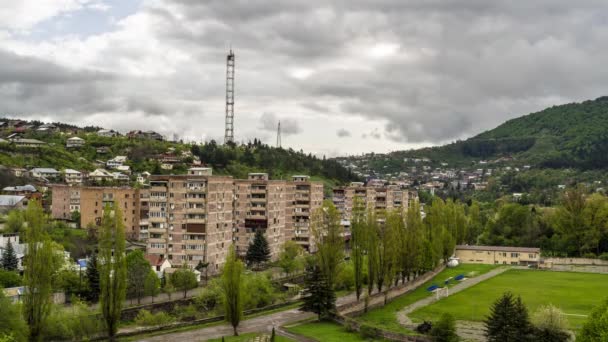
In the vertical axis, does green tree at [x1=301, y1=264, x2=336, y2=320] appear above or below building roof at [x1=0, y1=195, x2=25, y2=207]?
below

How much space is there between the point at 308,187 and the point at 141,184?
1808 inches

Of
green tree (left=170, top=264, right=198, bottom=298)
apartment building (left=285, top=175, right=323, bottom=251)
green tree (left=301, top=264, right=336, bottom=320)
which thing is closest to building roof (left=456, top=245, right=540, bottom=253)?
apartment building (left=285, top=175, right=323, bottom=251)

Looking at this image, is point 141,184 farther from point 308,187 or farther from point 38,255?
point 38,255

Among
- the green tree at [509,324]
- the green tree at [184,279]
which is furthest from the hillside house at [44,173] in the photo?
the green tree at [509,324]

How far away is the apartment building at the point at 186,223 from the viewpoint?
260ft

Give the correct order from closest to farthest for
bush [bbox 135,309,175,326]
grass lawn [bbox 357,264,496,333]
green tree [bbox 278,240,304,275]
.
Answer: grass lawn [bbox 357,264,496,333] → bush [bbox 135,309,175,326] → green tree [bbox 278,240,304,275]

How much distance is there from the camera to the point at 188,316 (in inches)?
2319

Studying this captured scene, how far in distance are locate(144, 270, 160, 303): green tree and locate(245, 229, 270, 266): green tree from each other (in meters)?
24.8

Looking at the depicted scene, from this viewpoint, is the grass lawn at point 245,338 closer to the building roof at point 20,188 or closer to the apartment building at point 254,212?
the apartment building at point 254,212

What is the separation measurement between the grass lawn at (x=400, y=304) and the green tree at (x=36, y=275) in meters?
26.1

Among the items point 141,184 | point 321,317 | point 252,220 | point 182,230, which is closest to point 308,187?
point 252,220

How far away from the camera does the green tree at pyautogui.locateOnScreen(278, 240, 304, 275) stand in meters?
81.3

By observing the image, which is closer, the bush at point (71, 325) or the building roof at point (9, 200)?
the bush at point (71, 325)

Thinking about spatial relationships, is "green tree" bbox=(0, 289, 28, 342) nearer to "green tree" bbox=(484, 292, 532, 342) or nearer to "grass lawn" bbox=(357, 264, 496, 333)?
"grass lawn" bbox=(357, 264, 496, 333)
